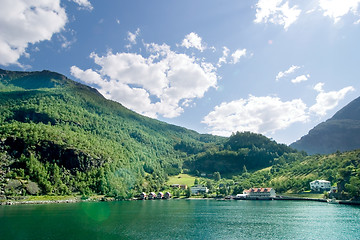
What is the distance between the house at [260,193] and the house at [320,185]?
24.6 metres

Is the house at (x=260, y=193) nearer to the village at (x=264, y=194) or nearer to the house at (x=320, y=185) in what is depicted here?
the village at (x=264, y=194)

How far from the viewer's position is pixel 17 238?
4722 centimetres

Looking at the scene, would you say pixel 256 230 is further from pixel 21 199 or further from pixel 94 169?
pixel 94 169

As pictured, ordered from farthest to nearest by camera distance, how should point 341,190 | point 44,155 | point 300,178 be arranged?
point 300,178, point 44,155, point 341,190

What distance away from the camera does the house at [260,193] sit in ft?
572

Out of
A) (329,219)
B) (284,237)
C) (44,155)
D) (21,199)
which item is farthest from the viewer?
(44,155)

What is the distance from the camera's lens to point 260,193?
17975cm

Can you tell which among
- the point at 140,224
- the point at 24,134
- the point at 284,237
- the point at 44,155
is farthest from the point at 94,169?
the point at 284,237

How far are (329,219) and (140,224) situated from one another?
5261 centimetres

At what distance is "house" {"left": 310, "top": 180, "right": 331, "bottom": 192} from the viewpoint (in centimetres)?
16090

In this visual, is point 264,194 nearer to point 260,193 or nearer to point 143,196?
point 260,193

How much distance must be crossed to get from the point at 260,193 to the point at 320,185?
37403 mm

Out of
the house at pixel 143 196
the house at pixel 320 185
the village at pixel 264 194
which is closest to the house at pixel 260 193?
the village at pixel 264 194

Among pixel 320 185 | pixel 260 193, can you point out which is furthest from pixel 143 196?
pixel 320 185
